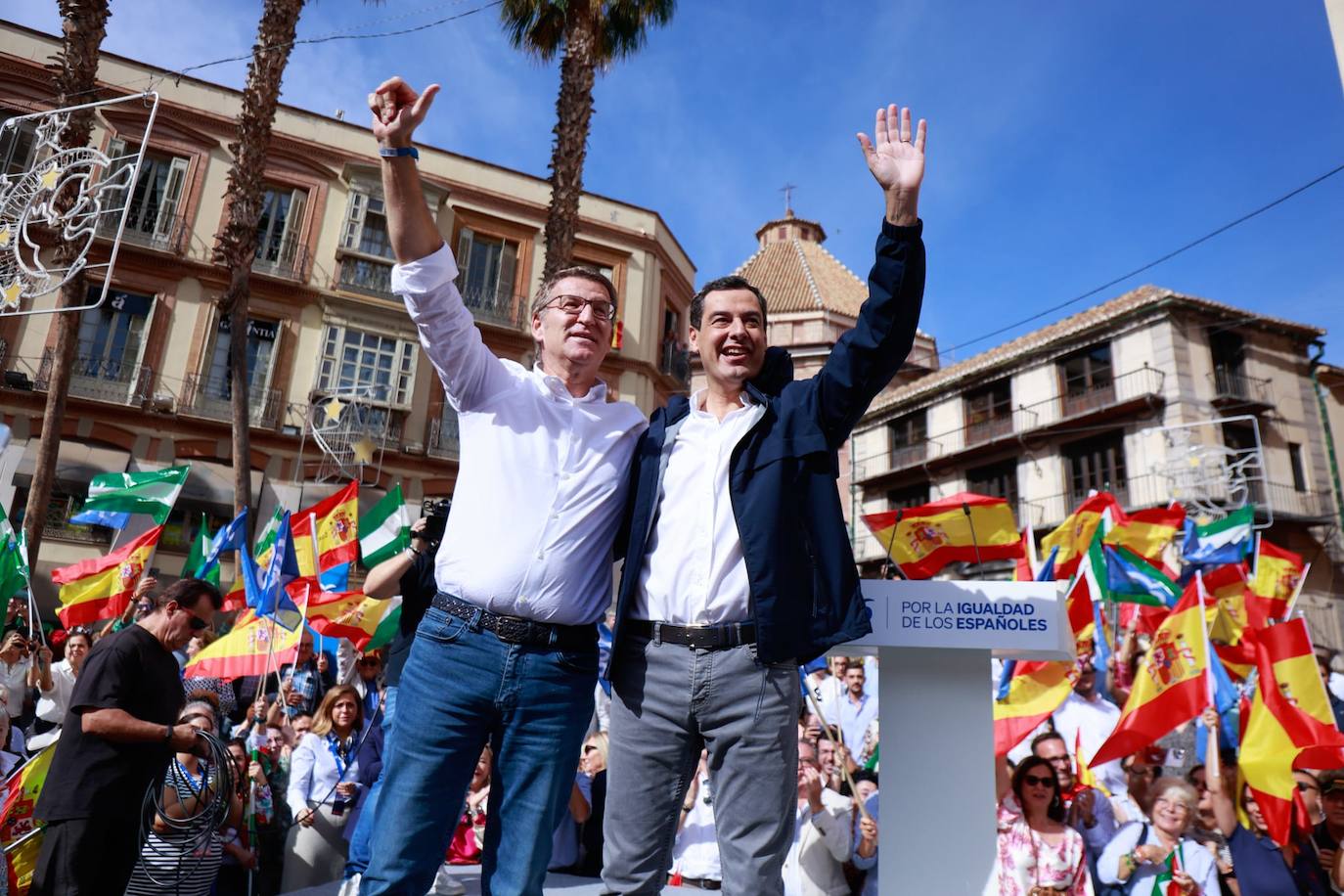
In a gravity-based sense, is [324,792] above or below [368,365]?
below

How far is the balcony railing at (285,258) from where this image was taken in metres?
21.8

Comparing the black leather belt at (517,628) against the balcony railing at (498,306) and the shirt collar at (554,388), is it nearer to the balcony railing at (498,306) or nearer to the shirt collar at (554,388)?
the shirt collar at (554,388)

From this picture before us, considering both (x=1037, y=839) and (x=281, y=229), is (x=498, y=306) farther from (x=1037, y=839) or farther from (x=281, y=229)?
(x=1037, y=839)

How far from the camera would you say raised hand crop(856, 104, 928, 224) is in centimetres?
248

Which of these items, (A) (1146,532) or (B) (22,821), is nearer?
(B) (22,821)

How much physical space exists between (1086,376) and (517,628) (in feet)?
96.8

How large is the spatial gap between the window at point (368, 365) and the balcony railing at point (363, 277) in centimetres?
103

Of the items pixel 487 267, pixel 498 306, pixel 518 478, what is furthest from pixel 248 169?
pixel 518 478

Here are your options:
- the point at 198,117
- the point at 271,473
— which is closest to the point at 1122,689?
the point at 271,473

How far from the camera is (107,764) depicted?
13.5 ft

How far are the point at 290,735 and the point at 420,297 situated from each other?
6049mm

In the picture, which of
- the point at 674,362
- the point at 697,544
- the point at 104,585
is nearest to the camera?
the point at 697,544

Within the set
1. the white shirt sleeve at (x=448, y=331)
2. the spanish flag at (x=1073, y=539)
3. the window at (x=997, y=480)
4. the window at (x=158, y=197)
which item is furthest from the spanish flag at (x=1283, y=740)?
the window at (x=997, y=480)

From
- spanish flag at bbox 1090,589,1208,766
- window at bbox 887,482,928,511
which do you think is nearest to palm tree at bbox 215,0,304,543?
spanish flag at bbox 1090,589,1208,766
